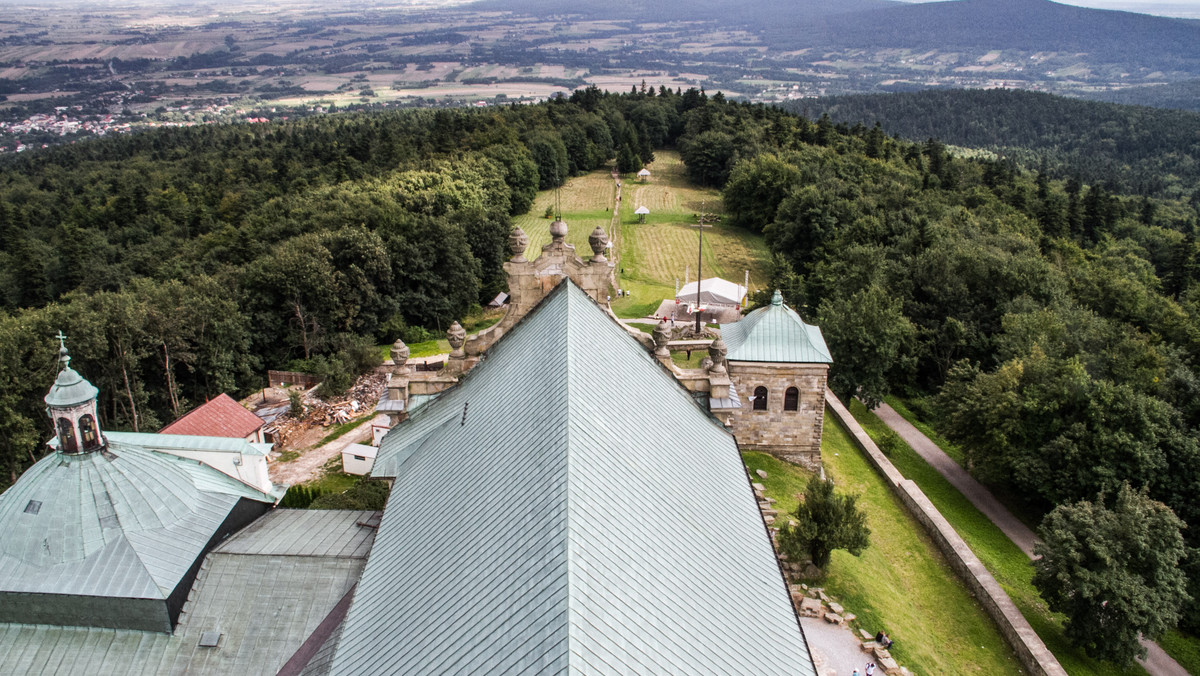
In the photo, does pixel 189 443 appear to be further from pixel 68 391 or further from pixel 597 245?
pixel 597 245

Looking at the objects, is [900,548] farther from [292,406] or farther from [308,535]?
[292,406]

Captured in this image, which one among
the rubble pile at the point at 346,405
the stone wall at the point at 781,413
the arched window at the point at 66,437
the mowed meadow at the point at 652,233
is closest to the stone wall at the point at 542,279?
the arched window at the point at 66,437

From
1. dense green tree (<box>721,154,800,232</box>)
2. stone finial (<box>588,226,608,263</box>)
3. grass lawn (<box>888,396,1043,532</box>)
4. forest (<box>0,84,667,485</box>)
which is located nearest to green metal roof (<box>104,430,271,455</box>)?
stone finial (<box>588,226,608,263</box>)

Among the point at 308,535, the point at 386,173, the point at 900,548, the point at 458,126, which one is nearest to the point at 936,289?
the point at 900,548

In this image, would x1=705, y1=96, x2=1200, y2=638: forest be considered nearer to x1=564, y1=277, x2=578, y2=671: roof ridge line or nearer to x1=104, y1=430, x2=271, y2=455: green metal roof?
x1=564, y1=277, x2=578, y2=671: roof ridge line

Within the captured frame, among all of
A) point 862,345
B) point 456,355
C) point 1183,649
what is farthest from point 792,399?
point 1183,649

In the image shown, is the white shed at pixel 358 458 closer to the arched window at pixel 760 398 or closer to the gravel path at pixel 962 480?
the arched window at pixel 760 398
